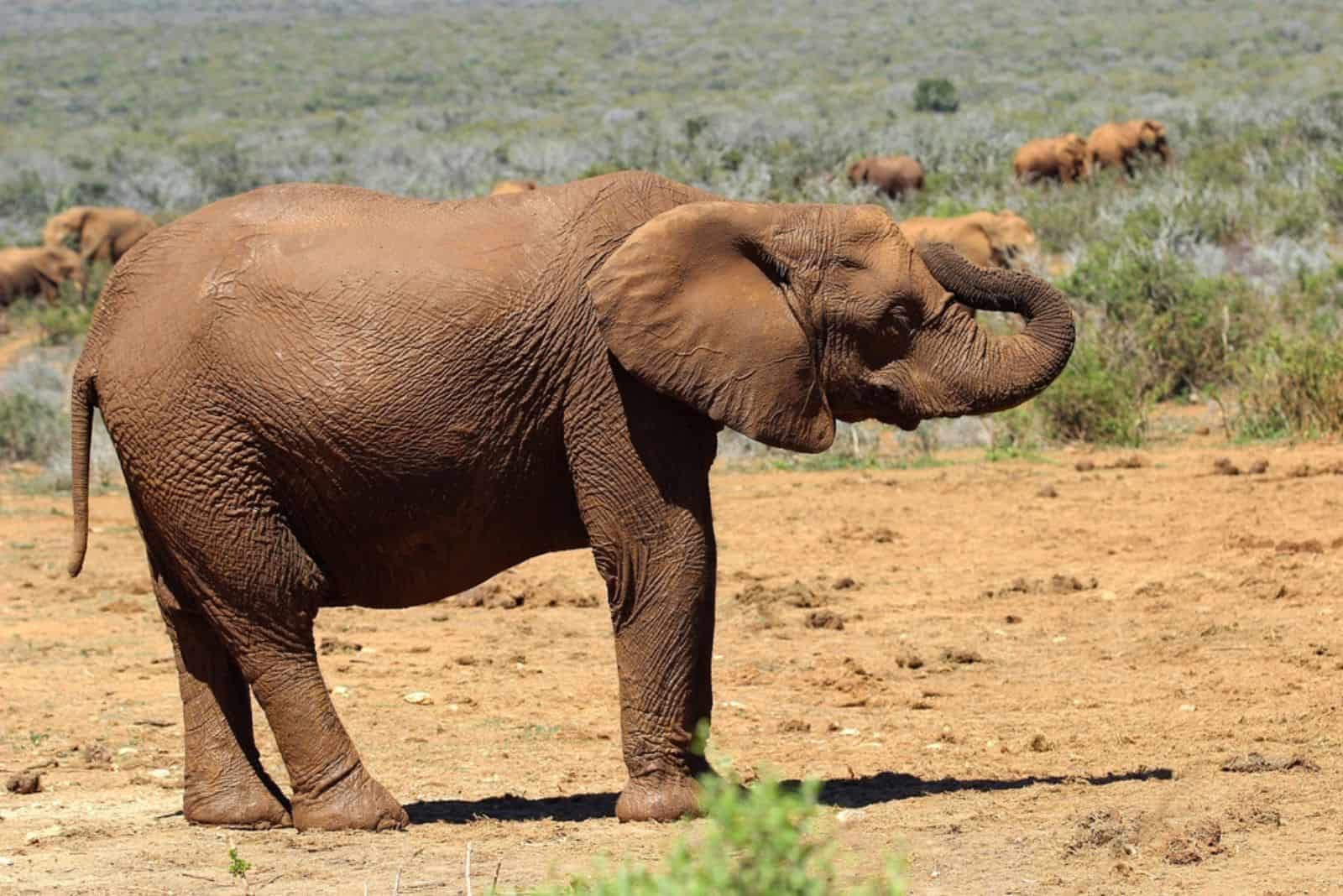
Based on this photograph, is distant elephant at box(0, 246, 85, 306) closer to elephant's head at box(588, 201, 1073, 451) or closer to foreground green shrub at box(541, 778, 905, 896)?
elephant's head at box(588, 201, 1073, 451)

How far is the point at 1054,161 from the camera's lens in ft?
120

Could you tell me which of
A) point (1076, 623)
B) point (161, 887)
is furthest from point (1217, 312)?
point (161, 887)

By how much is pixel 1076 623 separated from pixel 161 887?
5830 mm

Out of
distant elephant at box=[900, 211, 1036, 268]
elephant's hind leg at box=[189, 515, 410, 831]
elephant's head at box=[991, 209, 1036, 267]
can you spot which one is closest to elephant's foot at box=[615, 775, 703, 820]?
elephant's hind leg at box=[189, 515, 410, 831]

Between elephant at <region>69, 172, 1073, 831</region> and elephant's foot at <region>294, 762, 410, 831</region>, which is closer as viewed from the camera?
elephant at <region>69, 172, 1073, 831</region>

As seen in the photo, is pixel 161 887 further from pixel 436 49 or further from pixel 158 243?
pixel 436 49

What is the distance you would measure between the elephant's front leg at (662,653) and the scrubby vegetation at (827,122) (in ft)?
31.0

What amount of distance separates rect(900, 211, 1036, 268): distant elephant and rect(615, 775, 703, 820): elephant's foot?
1884cm

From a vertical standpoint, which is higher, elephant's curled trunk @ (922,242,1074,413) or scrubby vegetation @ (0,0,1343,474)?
elephant's curled trunk @ (922,242,1074,413)

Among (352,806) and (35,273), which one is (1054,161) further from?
(352,806)

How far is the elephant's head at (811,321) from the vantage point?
6.52 m

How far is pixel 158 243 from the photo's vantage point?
22.6 feet

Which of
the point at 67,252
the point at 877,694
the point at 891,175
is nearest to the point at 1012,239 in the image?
the point at 891,175

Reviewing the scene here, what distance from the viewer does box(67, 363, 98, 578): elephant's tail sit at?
694cm
